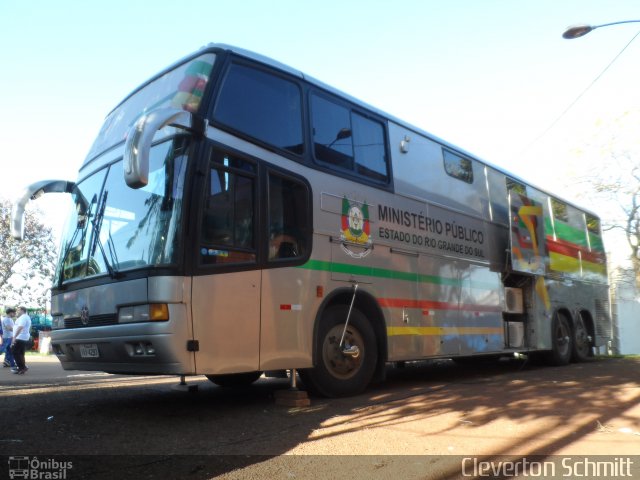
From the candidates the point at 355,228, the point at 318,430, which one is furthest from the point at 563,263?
the point at 318,430

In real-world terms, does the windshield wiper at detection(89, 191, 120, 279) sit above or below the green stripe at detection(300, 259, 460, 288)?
above

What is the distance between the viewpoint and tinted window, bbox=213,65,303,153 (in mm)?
5715

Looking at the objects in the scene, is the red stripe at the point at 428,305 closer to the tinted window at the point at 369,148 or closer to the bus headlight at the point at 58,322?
the tinted window at the point at 369,148

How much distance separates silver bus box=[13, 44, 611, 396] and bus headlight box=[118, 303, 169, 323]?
17 mm

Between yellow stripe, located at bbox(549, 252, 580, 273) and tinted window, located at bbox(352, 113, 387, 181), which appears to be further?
yellow stripe, located at bbox(549, 252, 580, 273)

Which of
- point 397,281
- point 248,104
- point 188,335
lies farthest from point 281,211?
point 397,281

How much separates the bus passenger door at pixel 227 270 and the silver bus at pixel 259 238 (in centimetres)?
2

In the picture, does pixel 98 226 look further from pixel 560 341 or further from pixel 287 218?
pixel 560 341

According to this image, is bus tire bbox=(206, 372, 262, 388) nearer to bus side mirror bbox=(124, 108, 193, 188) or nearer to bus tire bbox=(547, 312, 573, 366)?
bus side mirror bbox=(124, 108, 193, 188)

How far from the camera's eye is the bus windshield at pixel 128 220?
507cm

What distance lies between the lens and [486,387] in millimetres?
7684

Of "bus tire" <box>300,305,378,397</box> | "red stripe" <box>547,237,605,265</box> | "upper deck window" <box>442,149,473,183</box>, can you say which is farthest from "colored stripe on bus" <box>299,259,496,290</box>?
"red stripe" <box>547,237,605,265</box>

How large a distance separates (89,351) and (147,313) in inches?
45.8

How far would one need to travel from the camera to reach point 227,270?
17.4 ft
